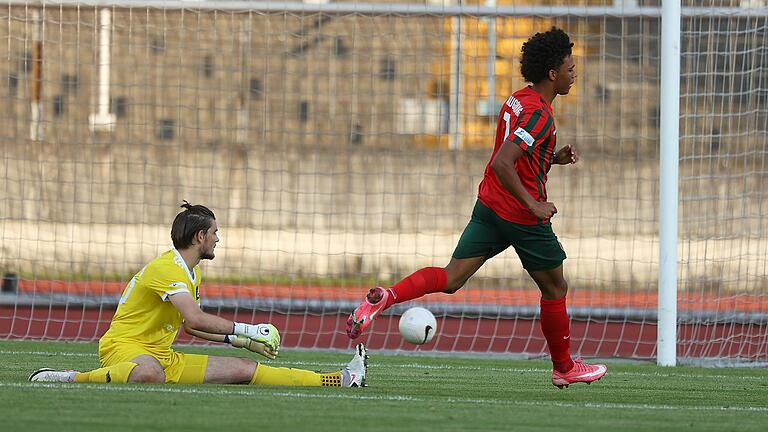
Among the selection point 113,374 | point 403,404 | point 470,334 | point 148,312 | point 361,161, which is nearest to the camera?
point 403,404

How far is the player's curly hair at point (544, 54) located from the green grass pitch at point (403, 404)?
162 cm

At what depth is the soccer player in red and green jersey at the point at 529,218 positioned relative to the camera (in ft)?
19.8

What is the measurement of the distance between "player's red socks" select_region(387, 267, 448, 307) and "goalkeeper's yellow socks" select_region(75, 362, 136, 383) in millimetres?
1340

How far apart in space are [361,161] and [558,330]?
10753 mm

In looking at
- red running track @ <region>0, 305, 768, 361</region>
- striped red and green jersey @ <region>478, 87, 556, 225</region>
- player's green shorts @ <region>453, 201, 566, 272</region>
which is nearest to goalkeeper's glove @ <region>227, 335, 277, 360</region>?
player's green shorts @ <region>453, 201, 566, 272</region>

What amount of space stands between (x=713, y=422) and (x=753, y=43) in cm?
534

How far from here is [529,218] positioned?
615cm

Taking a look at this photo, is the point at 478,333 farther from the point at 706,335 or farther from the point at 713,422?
the point at 713,422

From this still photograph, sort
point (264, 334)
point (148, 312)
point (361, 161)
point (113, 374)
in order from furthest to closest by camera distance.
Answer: point (361, 161) → point (148, 312) → point (113, 374) → point (264, 334)

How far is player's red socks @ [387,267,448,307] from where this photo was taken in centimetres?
625

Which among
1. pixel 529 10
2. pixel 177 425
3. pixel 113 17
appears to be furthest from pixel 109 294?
pixel 177 425

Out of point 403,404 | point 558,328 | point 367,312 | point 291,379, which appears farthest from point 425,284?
point 403,404

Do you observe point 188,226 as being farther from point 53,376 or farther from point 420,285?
point 420,285

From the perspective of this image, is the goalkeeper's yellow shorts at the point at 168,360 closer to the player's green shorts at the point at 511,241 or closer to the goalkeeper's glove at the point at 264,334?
the goalkeeper's glove at the point at 264,334
